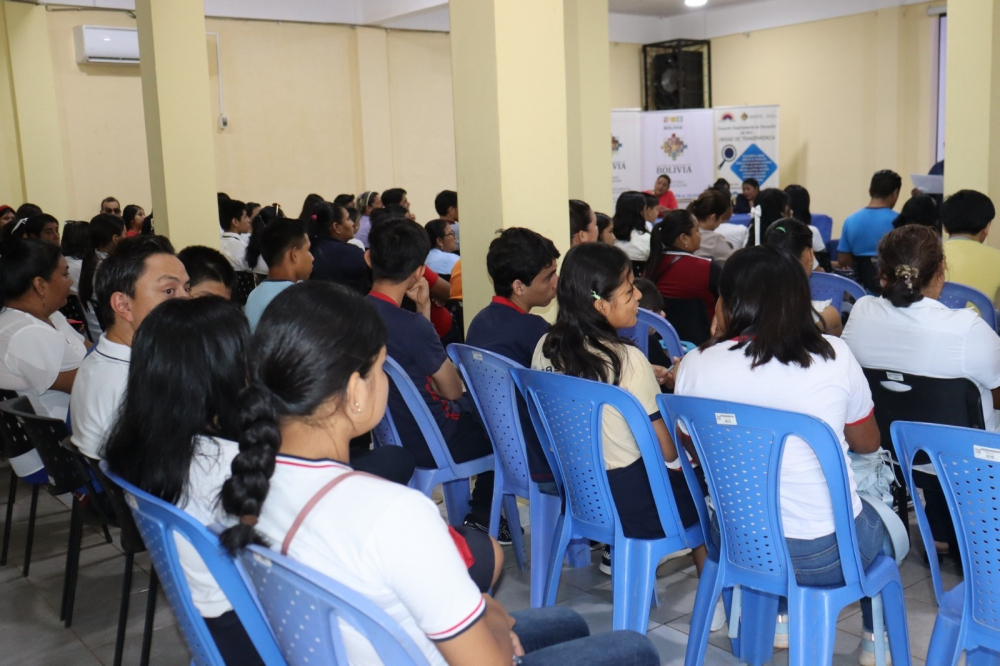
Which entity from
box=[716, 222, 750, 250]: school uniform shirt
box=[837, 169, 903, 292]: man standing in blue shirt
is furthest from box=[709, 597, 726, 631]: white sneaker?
box=[716, 222, 750, 250]: school uniform shirt

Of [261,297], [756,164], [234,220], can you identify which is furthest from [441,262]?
[756,164]

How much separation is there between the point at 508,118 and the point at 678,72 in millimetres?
9684

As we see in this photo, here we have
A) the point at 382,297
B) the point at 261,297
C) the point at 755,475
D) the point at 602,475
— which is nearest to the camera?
the point at 755,475

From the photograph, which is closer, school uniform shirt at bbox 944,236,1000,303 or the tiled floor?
the tiled floor

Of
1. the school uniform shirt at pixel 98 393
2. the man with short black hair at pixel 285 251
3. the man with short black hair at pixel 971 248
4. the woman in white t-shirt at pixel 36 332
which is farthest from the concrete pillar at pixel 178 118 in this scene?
the man with short black hair at pixel 971 248

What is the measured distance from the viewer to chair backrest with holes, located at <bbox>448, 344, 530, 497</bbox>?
8.34ft

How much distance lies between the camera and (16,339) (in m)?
3.18

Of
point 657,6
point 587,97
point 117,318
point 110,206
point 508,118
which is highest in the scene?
point 657,6

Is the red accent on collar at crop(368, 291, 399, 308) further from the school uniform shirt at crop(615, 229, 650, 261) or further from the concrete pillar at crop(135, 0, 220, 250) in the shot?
the school uniform shirt at crop(615, 229, 650, 261)

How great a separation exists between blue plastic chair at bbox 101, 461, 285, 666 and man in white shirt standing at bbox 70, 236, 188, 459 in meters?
0.82

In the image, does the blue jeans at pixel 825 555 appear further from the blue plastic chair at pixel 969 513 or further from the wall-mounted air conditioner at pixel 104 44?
the wall-mounted air conditioner at pixel 104 44

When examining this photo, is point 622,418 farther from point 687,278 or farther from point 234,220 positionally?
point 234,220

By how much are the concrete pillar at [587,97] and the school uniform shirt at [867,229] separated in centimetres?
183

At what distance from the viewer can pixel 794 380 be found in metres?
2.02
